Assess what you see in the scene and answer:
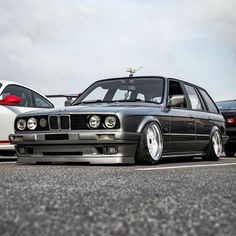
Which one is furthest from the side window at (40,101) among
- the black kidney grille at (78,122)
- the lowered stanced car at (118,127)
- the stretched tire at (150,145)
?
the stretched tire at (150,145)

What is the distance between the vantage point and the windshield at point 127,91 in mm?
7645

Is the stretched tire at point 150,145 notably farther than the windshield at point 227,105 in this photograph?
No

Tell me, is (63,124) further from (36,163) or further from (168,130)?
(168,130)

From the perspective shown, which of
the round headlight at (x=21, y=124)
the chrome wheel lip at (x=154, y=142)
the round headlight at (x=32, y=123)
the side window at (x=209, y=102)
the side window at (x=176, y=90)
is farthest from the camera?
the side window at (x=209, y=102)

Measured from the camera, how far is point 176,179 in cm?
426

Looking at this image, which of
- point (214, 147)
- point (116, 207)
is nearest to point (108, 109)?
point (214, 147)

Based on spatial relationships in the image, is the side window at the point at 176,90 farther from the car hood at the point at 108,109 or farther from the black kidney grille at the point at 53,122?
the black kidney grille at the point at 53,122

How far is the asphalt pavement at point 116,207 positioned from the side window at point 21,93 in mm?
4543

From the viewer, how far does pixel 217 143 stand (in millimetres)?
8953

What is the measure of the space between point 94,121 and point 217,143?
10.6ft

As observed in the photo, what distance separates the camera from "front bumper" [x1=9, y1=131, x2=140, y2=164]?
6.35 metres

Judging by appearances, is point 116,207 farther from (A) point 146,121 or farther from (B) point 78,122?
(A) point 146,121

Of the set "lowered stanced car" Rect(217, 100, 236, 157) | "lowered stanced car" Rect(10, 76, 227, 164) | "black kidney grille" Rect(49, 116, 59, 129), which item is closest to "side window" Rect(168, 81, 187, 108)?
"lowered stanced car" Rect(10, 76, 227, 164)

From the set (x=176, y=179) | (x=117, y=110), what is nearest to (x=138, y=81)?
(x=117, y=110)
